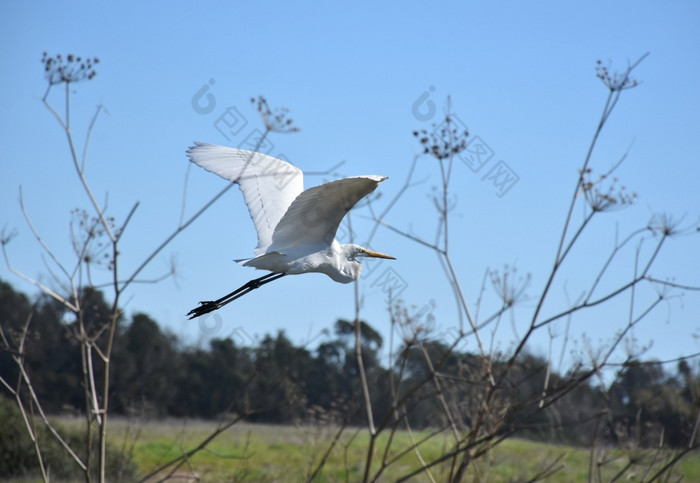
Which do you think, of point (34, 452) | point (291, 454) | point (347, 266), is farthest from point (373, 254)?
point (291, 454)

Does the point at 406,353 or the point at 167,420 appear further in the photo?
the point at 167,420

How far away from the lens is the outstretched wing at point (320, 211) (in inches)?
271

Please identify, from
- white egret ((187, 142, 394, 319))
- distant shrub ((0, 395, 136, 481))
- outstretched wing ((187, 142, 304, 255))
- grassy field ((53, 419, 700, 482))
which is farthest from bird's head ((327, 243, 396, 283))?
grassy field ((53, 419, 700, 482))

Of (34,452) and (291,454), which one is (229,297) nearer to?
(34,452)

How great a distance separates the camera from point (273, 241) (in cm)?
805

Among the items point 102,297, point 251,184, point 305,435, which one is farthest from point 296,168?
point 102,297

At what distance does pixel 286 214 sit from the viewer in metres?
7.52

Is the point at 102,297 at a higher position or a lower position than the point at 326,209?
higher

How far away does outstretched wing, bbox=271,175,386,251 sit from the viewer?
689cm

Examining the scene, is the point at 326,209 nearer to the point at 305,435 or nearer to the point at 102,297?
the point at 305,435

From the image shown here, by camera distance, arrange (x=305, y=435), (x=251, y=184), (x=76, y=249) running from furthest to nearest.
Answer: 1. (x=305, y=435)
2. (x=251, y=184)
3. (x=76, y=249)

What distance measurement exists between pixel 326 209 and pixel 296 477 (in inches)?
499

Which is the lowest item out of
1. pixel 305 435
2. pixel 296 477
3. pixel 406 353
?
pixel 296 477

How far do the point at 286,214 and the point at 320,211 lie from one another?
0.33 m
